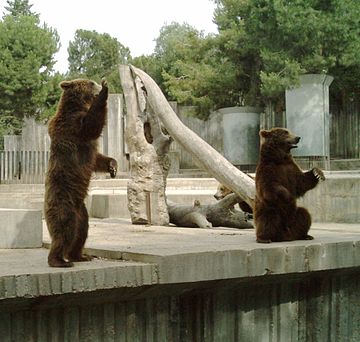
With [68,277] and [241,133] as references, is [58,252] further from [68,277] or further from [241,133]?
[241,133]

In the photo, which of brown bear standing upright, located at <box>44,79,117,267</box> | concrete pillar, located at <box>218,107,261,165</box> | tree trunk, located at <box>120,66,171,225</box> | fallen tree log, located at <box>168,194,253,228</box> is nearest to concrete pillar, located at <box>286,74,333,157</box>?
concrete pillar, located at <box>218,107,261,165</box>

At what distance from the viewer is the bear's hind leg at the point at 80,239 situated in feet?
15.6

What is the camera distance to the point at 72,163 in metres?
4.86

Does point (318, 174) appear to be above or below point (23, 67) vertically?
below

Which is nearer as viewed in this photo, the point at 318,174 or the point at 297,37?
the point at 318,174

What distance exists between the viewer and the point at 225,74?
2153 cm

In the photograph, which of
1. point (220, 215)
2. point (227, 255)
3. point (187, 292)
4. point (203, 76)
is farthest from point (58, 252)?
point (203, 76)

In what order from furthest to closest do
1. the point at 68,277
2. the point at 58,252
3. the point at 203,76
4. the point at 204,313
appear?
1. the point at 203,76
2. the point at 204,313
3. the point at 58,252
4. the point at 68,277

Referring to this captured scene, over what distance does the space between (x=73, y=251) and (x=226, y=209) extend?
4.26 meters

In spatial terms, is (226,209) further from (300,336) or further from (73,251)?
(73,251)

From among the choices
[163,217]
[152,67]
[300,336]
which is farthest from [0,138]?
[300,336]

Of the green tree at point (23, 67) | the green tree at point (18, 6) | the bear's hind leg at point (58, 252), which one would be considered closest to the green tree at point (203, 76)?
the green tree at point (23, 67)

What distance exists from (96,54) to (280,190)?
4512 centimetres

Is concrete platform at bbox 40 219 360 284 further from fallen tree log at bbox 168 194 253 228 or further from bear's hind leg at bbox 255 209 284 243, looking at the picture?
fallen tree log at bbox 168 194 253 228
